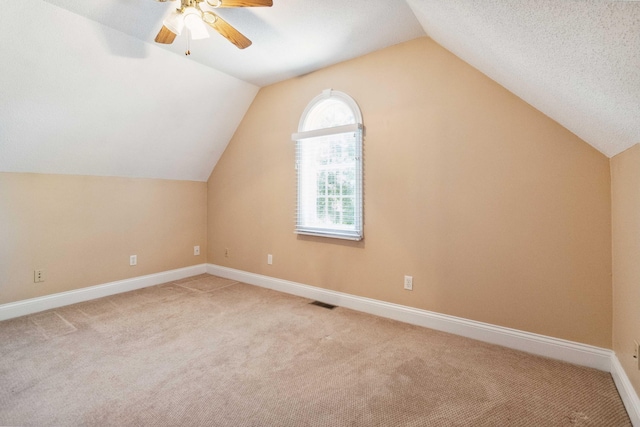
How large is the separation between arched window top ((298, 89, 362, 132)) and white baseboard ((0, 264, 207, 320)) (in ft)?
8.80

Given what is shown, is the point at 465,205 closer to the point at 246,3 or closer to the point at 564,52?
the point at 564,52

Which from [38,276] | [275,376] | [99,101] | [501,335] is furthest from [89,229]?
[501,335]

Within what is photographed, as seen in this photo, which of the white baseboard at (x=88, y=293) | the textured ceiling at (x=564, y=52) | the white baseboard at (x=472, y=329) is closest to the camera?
the textured ceiling at (x=564, y=52)

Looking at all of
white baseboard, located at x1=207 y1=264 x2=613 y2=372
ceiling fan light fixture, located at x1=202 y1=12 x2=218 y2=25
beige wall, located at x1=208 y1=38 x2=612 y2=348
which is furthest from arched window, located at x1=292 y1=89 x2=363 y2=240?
ceiling fan light fixture, located at x1=202 y1=12 x2=218 y2=25

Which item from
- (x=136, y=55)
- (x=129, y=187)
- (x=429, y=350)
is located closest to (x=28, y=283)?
(x=129, y=187)

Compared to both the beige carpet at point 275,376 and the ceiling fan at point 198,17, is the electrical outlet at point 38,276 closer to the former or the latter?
the beige carpet at point 275,376

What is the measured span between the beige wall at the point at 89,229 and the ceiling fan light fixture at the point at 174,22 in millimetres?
2309

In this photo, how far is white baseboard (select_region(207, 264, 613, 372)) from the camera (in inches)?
81.6

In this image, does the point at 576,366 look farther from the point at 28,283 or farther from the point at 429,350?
the point at 28,283

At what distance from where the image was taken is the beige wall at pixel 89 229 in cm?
293

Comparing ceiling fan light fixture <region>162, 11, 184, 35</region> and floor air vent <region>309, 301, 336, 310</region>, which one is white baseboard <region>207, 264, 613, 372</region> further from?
ceiling fan light fixture <region>162, 11, 184, 35</region>

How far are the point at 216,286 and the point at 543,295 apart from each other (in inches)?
137

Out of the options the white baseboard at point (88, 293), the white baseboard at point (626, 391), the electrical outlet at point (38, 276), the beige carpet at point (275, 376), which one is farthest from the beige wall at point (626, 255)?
the electrical outlet at point (38, 276)

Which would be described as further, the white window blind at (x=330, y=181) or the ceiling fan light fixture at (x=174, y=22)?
the white window blind at (x=330, y=181)
